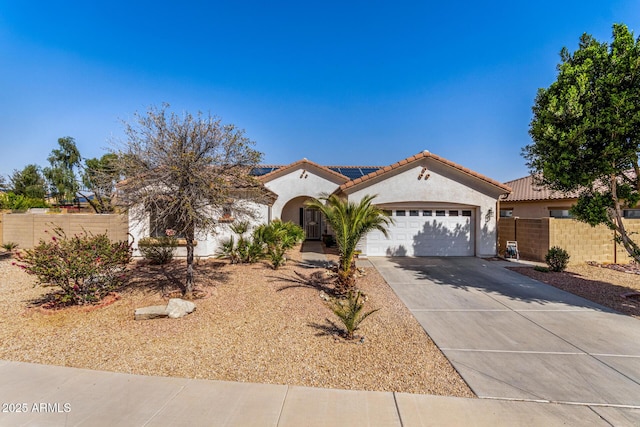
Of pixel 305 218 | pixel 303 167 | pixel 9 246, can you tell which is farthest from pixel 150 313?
pixel 305 218

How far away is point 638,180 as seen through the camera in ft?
25.9

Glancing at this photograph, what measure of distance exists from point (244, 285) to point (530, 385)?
689cm

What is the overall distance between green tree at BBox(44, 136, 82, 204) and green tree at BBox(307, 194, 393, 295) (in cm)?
3878

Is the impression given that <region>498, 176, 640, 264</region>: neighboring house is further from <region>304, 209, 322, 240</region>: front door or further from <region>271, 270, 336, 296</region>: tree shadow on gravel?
<region>304, 209, 322, 240</region>: front door

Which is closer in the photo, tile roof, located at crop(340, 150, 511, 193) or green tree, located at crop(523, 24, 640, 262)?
green tree, located at crop(523, 24, 640, 262)

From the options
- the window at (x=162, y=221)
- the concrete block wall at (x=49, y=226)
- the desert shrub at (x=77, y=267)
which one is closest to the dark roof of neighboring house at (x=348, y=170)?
the concrete block wall at (x=49, y=226)

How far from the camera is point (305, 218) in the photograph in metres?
20.8

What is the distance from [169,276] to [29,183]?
38.4m

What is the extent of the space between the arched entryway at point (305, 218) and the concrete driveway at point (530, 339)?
11.8 m

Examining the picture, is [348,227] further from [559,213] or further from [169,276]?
[559,213]

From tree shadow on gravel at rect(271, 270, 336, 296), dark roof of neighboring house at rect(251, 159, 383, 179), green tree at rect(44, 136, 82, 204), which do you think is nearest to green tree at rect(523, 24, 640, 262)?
tree shadow on gravel at rect(271, 270, 336, 296)

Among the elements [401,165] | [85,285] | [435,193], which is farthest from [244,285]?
[435,193]

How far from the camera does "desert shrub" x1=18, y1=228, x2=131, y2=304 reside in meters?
6.33

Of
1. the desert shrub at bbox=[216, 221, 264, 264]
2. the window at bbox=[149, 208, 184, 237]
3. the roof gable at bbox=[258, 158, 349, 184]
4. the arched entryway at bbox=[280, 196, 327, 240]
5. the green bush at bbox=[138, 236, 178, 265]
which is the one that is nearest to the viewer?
the window at bbox=[149, 208, 184, 237]
